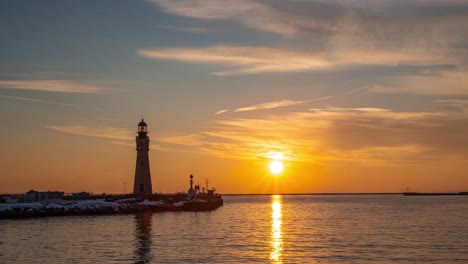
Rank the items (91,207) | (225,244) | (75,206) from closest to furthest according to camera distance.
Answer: (225,244) → (91,207) → (75,206)

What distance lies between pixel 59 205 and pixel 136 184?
15.3 m

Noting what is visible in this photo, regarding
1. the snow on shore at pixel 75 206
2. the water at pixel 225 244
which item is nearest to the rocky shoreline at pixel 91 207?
the snow on shore at pixel 75 206

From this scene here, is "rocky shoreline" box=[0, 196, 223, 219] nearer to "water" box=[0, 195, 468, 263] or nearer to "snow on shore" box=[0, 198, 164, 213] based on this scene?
"snow on shore" box=[0, 198, 164, 213]

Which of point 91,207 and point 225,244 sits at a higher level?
point 91,207

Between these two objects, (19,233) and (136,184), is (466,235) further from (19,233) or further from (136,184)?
(136,184)

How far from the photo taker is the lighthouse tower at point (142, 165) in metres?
104

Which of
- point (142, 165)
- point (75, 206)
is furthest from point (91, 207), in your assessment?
point (142, 165)

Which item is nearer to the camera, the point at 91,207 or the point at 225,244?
the point at 225,244

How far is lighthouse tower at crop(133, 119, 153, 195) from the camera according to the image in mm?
104438

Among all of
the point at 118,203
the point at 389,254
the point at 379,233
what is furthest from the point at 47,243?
the point at 118,203

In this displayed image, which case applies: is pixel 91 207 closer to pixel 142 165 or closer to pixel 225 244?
pixel 142 165

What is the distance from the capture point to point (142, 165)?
104 metres

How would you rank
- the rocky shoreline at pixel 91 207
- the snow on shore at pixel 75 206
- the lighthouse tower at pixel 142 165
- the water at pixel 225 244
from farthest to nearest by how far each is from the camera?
the lighthouse tower at pixel 142 165, the snow on shore at pixel 75 206, the rocky shoreline at pixel 91 207, the water at pixel 225 244

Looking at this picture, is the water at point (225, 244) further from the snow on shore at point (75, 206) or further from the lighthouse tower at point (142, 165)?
the lighthouse tower at point (142, 165)
